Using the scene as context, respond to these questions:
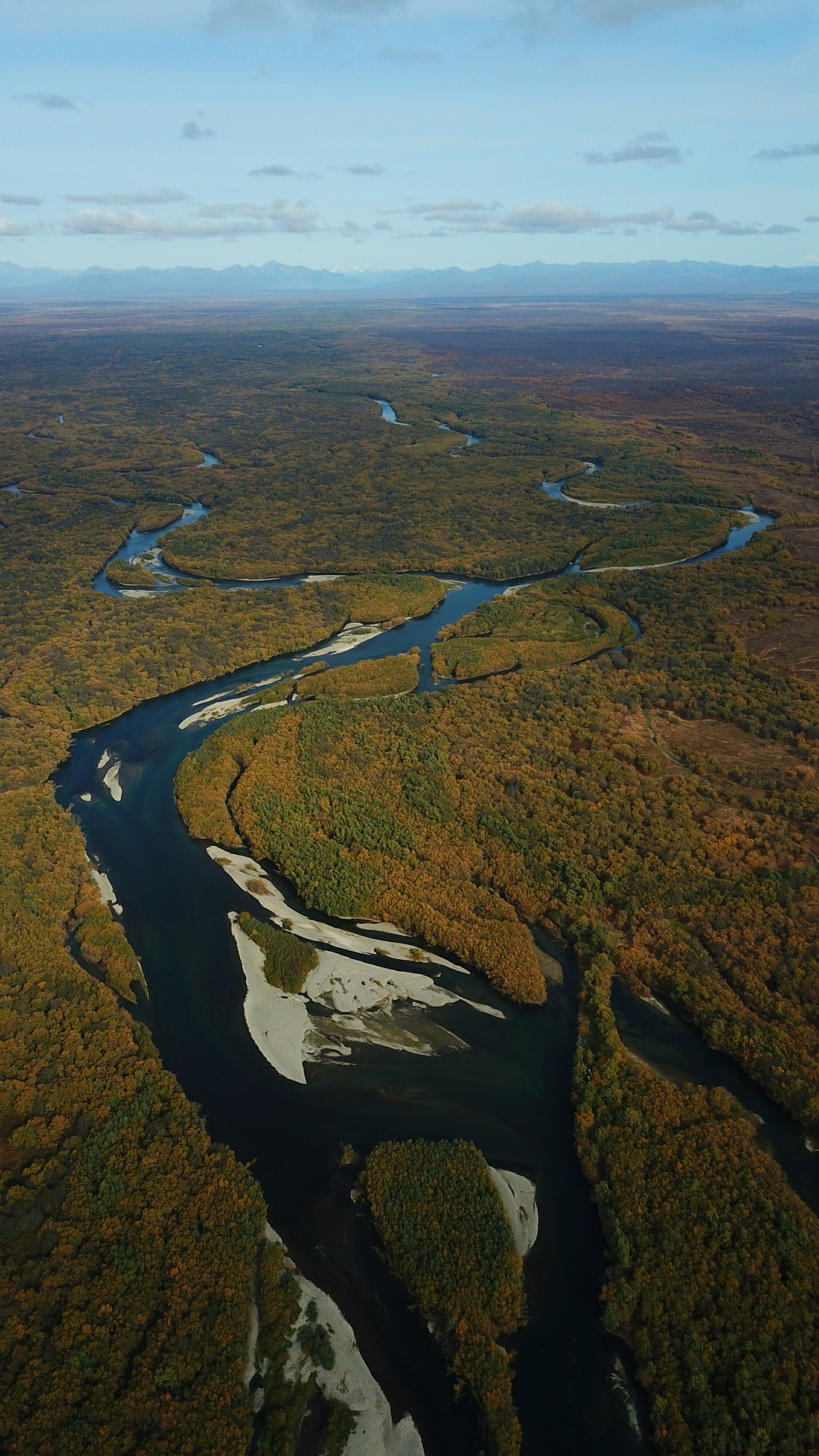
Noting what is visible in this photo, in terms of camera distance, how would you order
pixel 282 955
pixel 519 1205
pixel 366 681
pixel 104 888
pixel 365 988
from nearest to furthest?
1. pixel 519 1205
2. pixel 365 988
3. pixel 282 955
4. pixel 104 888
5. pixel 366 681

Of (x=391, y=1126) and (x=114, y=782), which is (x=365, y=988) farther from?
(x=114, y=782)

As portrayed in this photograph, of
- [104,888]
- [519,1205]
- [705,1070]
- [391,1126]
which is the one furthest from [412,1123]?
[104,888]

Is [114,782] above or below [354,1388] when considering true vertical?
above

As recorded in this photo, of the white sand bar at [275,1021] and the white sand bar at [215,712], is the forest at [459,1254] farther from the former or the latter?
the white sand bar at [215,712]

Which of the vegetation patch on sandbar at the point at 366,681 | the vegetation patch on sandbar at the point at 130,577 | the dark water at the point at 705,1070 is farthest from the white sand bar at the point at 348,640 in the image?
the dark water at the point at 705,1070

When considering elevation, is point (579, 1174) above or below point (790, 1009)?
below

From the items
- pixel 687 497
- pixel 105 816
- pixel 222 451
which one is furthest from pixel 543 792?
pixel 222 451

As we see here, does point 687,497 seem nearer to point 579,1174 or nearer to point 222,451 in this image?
point 222,451
